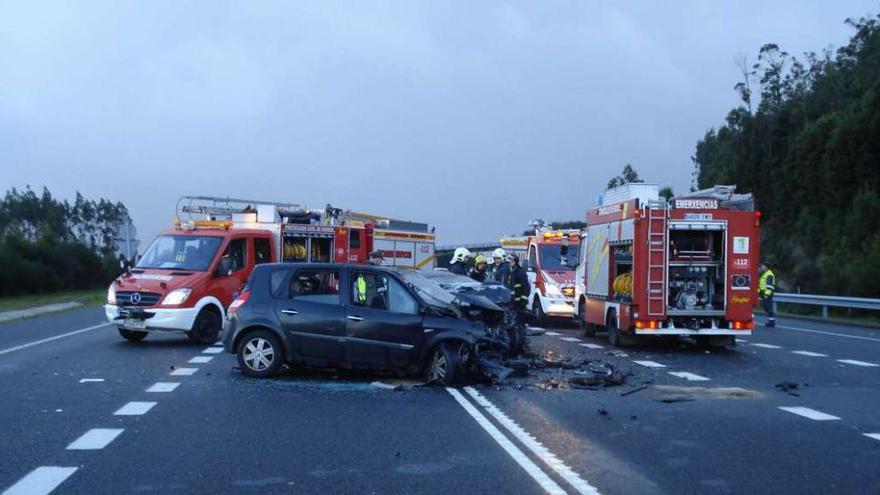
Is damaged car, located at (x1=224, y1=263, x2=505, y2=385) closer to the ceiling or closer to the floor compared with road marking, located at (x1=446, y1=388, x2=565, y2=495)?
closer to the ceiling

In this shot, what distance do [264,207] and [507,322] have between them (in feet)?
27.3

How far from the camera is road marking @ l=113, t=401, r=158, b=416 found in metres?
9.59

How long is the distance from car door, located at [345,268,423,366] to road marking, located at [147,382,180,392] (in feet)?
7.49

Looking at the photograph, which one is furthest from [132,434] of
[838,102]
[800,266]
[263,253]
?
[838,102]

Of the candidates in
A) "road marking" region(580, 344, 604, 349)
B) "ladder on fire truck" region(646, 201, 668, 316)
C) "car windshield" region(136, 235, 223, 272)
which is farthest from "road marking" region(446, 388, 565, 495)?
"car windshield" region(136, 235, 223, 272)

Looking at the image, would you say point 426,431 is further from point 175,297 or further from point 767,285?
point 767,285

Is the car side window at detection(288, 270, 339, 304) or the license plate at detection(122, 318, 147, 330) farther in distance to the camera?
the license plate at detection(122, 318, 147, 330)

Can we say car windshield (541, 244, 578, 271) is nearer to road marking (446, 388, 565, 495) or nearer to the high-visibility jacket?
the high-visibility jacket

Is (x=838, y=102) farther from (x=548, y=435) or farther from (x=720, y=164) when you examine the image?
(x=548, y=435)

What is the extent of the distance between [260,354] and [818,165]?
154ft

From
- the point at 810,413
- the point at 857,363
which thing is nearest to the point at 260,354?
the point at 810,413

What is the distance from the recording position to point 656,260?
1633 centimetres

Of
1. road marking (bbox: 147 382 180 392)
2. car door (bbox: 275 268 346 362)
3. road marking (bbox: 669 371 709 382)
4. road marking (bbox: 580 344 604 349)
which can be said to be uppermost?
car door (bbox: 275 268 346 362)

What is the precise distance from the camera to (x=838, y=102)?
58781 mm
